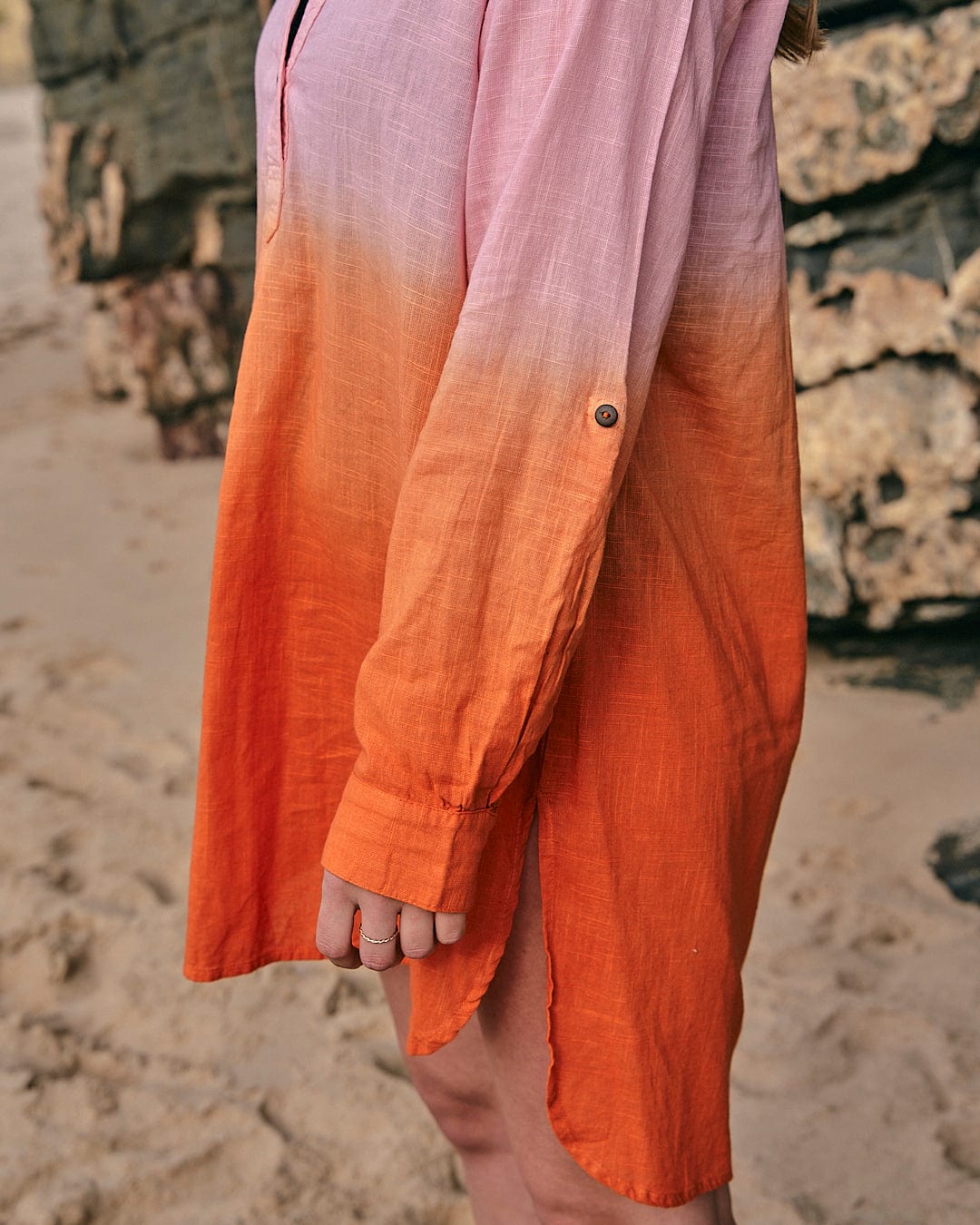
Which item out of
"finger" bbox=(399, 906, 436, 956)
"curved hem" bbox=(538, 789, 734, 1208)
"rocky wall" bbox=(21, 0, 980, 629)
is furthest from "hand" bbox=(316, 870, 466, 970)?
"rocky wall" bbox=(21, 0, 980, 629)

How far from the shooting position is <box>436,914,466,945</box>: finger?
93cm

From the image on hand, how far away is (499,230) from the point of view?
0.84 meters

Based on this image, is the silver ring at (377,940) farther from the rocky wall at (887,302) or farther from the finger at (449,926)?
the rocky wall at (887,302)

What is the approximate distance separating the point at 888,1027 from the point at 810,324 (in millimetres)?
1962

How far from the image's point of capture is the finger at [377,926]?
928 millimetres

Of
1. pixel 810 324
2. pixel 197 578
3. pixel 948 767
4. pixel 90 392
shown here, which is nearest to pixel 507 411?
pixel 948 767

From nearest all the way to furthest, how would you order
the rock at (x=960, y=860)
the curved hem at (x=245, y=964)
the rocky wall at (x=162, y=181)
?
the curved hem at (x=245, y=964)
the rock at (x=960, y=860)
the rocky wall at (x=162, y=181)

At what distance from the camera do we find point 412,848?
900 millimetres

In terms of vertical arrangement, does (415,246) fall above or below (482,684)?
above

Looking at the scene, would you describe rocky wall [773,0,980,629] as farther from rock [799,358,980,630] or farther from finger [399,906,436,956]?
finger [399,906,436,956]

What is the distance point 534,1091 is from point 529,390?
Answer: 644 mm

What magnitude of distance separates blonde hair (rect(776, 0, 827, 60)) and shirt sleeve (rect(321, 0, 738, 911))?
20 cm

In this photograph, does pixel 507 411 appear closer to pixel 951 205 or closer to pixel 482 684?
pixel 482 684

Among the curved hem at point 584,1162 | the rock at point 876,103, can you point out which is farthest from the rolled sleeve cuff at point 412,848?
the rock at point 876,103
